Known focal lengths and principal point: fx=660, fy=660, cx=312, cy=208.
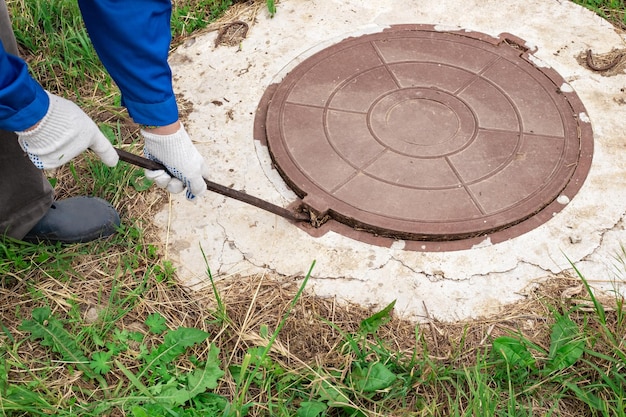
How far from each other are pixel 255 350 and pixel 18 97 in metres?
0.90

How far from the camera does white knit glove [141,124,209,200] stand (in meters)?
1.82

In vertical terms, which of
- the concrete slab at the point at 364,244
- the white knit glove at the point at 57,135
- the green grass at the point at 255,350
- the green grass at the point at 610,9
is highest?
the white knit glove at the point at 57,135

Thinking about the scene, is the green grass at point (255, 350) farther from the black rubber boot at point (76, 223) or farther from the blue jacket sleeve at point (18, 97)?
the blue jacket sleeve at point (18, 97)

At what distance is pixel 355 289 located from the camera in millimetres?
2029

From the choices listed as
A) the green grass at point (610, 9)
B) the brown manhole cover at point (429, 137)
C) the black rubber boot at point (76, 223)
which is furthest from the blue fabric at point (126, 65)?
the green grass at point (610, 9)

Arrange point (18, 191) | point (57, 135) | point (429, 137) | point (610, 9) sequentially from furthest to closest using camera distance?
point (610, 9), point (429, 137), point (18, 191), point (57, 135)

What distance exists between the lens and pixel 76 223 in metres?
2.16

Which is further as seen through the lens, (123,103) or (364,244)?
(364,244)

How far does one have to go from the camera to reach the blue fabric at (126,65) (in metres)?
1.56

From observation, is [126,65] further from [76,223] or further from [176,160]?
[76,223]

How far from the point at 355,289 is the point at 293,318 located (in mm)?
213

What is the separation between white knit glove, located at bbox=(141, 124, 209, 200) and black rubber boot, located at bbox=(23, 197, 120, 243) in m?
0.37

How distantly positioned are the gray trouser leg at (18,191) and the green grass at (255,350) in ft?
0.27

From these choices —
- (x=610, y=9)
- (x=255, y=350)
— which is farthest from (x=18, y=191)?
(x=610, y=9)
